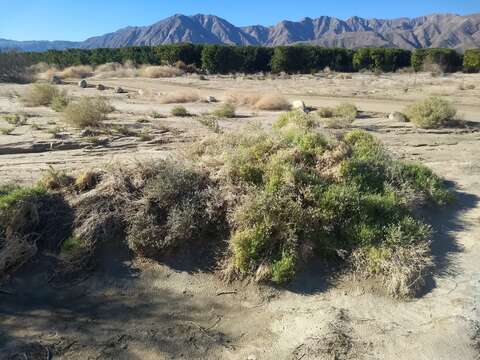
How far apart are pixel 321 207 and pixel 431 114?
8.36 metres

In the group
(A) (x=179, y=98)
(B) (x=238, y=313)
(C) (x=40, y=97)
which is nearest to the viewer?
(B) (x=238, y=313)

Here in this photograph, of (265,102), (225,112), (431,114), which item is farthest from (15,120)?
(431,114)

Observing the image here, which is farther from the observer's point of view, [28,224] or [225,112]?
[225,112]

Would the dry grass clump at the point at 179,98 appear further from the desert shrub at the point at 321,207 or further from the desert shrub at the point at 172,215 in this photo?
the desert shrub at the point at 172,215

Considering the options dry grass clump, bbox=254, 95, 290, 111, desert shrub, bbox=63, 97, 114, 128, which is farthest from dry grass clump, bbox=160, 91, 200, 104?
desert shrub, bbox=63, 97, 114, 128

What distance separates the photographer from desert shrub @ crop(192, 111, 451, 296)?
16.8 ft

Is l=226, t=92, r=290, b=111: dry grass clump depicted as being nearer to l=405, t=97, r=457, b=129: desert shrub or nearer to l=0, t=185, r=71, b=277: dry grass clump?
l=405, t=97, r=457, b=129: desert shrub

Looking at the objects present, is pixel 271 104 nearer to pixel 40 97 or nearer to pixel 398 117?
pixel 398 117

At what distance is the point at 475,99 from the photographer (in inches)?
748

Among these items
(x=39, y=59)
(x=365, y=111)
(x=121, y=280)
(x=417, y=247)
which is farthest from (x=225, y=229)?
(x=39, y=59)

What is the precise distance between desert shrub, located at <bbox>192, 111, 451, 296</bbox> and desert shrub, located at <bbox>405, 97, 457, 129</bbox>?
5.84 m

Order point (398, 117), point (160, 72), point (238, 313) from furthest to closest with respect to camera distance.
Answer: point (160, 72)
point (398, 117)
point (238, 313)

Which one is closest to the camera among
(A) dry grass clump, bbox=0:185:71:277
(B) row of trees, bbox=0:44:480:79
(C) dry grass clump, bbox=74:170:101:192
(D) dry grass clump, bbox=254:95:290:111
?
(A) dry grass clump, bbox=0:185:71:277

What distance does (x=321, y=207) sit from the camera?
5586 millimetres
